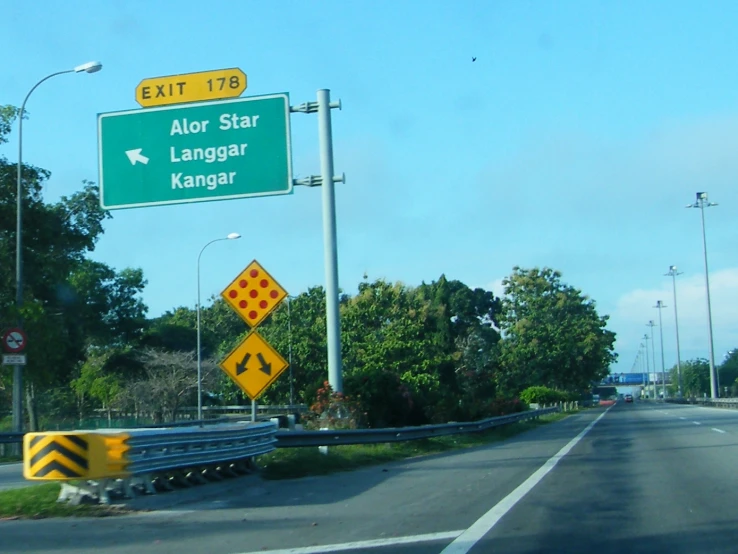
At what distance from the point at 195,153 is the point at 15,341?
11968 mm

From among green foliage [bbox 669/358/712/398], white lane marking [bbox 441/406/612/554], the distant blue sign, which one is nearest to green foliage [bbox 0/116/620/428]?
white lane marking [bbox 441/406/612/554]

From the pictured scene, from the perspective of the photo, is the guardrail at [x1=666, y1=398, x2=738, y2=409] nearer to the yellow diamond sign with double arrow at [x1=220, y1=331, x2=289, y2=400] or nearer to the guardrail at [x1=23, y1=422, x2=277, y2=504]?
the yellow diamond sign with double arrow at [x1=220, y1=331, x2=289, y2=400]

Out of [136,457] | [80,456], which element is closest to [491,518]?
[136,457]

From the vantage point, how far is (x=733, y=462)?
16.2 meters

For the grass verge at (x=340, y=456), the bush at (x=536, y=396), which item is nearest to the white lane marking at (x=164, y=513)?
the grass verge at (x=340, y=456)

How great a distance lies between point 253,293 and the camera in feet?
50.7

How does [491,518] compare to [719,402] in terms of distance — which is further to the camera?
[719,402]

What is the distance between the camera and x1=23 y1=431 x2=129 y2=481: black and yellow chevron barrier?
9.98 metres

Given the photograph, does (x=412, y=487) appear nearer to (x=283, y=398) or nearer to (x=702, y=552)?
(x=702, y=552)

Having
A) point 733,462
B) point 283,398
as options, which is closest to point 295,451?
point 733,462

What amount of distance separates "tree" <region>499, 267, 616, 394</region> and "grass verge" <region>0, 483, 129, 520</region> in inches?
2412

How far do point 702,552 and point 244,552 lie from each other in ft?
13.2

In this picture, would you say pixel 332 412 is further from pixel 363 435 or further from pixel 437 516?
pixel 437 516

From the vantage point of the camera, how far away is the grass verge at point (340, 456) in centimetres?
1497
